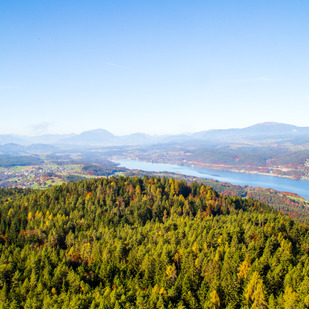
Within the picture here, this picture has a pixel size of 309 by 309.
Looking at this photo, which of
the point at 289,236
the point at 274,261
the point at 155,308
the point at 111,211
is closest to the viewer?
the point at 155,308

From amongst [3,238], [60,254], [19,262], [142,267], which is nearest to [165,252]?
[142,267]

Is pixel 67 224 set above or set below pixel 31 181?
above

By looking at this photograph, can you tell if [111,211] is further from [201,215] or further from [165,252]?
[165,252]

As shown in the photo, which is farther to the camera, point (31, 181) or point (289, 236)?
point (31, 181)

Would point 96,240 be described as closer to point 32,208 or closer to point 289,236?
point 32,208

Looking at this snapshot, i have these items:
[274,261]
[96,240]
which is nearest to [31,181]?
[96,240]

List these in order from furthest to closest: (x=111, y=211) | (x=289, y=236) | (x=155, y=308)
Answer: (x=111, y=211) → (x=289, y=236) → (x=155, y=308)
